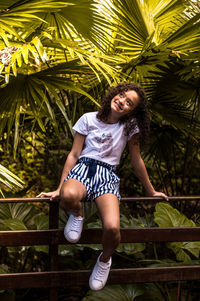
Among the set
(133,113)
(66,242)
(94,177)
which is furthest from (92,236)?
(133,113)

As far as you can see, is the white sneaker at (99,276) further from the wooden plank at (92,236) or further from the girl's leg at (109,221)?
the wooden plank at (92,236)

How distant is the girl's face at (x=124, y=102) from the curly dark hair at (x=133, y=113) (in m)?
0.03

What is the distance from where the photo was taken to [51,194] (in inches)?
81.5

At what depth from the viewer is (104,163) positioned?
2.15 metres

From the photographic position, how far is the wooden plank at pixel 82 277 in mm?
2154

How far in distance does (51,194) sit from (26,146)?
2.40 metres

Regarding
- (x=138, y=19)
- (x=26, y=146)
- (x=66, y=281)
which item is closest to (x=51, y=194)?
(x=66, y=281)

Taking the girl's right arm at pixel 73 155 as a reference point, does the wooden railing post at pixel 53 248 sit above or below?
below

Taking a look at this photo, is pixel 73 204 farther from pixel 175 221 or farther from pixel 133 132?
pixel 175 221

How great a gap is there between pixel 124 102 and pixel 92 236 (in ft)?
2.66

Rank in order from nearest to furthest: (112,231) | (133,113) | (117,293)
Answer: (112,231), (133,113), (117,293)

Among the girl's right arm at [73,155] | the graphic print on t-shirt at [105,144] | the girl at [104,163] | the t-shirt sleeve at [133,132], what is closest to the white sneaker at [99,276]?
the girl at [104,163]

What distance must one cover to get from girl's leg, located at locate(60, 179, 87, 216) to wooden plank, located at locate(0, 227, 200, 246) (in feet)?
0.77

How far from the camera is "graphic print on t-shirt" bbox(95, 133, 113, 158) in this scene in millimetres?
2145
